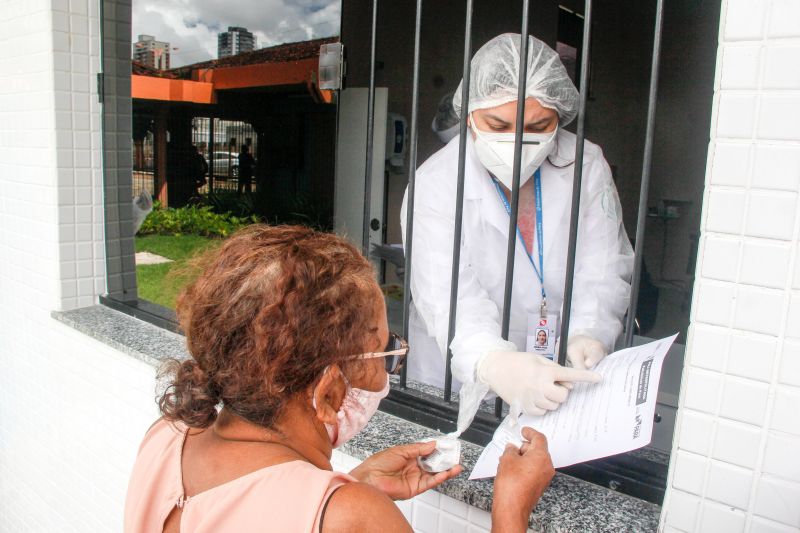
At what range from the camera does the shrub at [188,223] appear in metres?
10.1

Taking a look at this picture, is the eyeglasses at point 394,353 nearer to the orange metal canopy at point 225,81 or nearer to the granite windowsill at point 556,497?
the granite windowsill at point 556,497

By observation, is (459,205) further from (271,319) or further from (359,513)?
(359,513)

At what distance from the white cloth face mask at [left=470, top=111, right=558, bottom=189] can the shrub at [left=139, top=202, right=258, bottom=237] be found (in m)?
8.50

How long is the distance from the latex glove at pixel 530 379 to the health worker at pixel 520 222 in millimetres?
158

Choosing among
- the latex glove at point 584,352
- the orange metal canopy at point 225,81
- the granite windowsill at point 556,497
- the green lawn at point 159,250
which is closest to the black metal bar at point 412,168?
the granite windowsill at point 556,497

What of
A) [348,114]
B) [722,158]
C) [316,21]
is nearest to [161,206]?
[316,21]

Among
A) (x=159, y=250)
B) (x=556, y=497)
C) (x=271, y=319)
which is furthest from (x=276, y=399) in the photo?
(x=159, y=250)

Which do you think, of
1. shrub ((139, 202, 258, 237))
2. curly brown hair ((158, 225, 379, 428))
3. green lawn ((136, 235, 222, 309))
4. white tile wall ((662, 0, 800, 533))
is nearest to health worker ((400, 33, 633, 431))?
white tile wall ((662, 0, 800, 533))

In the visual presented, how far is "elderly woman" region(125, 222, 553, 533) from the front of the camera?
0.94 metres

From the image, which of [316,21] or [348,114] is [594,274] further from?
[316,21]

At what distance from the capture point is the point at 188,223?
414 inches

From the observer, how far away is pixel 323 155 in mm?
12805

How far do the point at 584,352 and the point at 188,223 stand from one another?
387 inches

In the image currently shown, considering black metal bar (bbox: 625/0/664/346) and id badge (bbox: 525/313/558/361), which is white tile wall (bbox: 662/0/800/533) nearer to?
black metal bar (bbox: 625/0/664/346)
